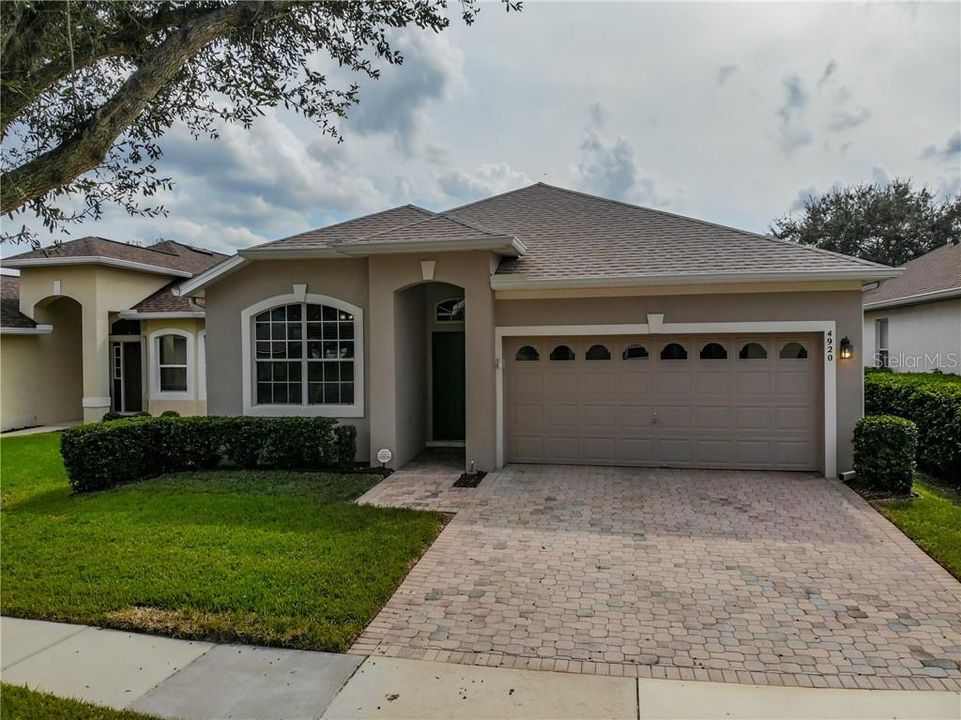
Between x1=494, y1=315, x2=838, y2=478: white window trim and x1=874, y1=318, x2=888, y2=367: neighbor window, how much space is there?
1064 cm

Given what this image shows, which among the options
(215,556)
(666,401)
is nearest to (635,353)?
(666,401)

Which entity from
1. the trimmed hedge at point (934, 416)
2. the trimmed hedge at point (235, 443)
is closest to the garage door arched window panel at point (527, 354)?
the trimmed hedge at point (235, 443)

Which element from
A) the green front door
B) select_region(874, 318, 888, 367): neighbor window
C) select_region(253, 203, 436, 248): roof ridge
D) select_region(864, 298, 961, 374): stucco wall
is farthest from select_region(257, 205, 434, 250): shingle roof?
select_region(874, 318, 888, 367): neighbor window

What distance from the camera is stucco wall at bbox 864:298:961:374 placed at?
13.9m

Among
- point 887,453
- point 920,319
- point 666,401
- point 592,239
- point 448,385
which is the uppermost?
point 592,239

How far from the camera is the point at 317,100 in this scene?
632 centimetres

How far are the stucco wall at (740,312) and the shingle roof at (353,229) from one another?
3053mm

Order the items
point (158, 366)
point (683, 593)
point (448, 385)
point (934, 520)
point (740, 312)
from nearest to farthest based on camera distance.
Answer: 1. point (683, 593)
2. point (934, 520)
3. point (740, 312)
4. point (448, 385)
5. point (158, 366)

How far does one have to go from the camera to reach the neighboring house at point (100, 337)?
15617mm

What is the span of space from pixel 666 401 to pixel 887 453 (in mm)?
3165

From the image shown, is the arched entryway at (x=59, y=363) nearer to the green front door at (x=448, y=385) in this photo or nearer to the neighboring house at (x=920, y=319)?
the green front door at (x=448, y=385)

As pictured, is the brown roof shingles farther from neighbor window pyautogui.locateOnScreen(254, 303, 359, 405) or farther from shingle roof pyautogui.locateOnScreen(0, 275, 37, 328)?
shingle roof pyautogui.locateOnScreen(0, 275, 37, 328)

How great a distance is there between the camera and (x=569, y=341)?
1020cm

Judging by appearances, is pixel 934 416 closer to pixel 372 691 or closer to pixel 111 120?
pixel 372 691
